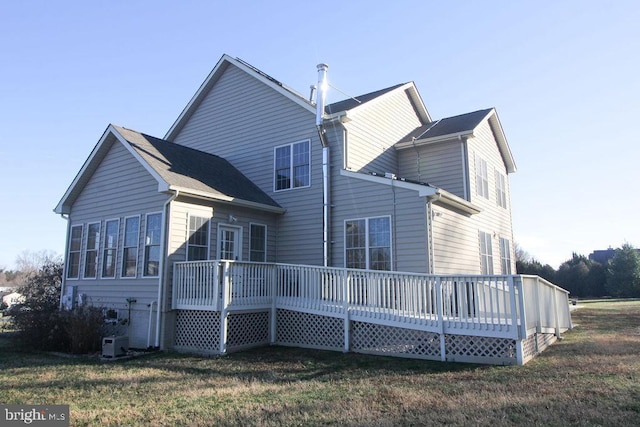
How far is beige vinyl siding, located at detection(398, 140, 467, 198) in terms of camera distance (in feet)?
49.3

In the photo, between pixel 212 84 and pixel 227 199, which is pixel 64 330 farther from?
pixel 212 84

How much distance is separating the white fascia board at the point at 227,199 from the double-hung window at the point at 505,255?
372 inches

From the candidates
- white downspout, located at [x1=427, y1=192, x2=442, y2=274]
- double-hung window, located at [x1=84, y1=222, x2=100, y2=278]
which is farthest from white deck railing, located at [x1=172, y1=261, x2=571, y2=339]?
double-hung window, located at [x1=84, y1=222, x2=100, y2=278]

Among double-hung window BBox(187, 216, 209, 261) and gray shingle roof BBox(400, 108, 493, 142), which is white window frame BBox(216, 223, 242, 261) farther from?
gray shingle roof BBox(400, 108, 493, 142)

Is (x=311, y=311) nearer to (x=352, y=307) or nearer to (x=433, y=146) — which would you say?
(x=352, y=307)

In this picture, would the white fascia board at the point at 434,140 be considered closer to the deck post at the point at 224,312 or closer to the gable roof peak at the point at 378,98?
the gable roof peak at the point at 378,98

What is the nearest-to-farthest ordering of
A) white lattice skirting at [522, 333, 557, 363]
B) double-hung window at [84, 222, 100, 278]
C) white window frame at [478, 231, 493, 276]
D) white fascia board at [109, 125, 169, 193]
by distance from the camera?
white lattice skirting at [522, 333, 557, 363], white fascia board at [109, 125, 169, 193], double-hung window at [84, 222, 100, 278], white window frame at [478, 231, 493, 276]

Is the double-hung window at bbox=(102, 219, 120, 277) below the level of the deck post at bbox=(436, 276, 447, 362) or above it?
above

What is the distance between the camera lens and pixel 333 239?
13.3 meters

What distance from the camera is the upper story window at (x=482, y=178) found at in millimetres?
15946

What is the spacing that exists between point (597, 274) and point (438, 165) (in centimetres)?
3724

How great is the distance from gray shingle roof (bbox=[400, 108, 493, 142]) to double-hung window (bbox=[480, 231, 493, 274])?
147 inches

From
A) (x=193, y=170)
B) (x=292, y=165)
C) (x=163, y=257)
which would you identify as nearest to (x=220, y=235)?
(x=163, y=257)

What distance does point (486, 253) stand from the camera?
1645 cm
